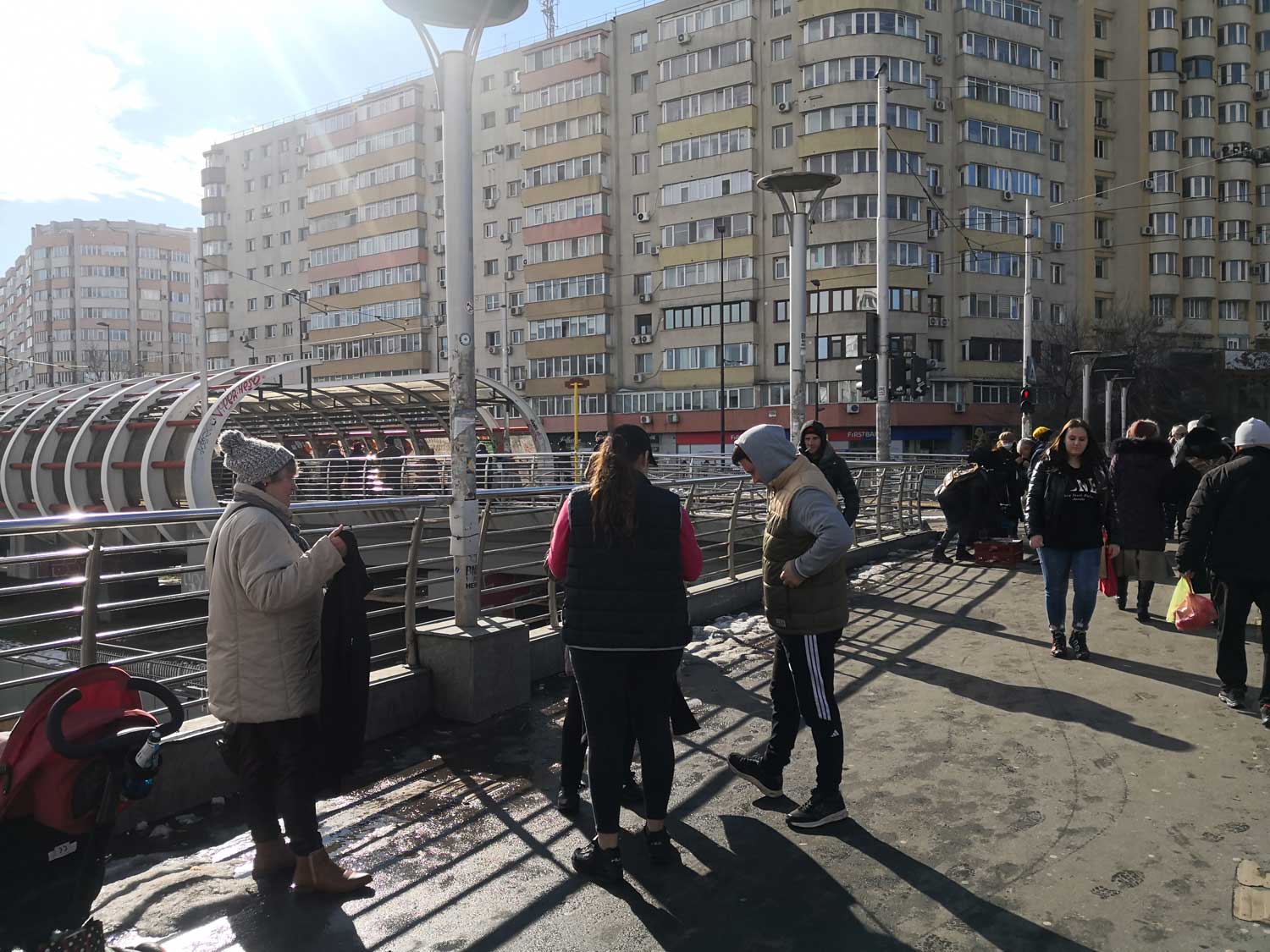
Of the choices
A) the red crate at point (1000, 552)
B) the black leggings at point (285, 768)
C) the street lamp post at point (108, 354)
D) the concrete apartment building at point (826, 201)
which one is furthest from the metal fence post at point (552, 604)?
the street lamp post at point (108, 354)

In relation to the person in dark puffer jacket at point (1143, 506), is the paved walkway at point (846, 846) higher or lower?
lower

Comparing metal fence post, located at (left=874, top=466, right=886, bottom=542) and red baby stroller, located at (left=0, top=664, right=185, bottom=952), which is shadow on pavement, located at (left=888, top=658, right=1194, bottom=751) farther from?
metal fence post, located at (left=874, top=466, right=886, bottom=542)

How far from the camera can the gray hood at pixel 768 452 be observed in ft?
14.6

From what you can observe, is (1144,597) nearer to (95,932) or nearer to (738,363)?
(95,932)

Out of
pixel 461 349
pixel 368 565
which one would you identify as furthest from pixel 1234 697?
pixel 368 565

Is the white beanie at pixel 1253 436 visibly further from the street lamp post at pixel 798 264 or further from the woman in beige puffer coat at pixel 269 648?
the street lamp post at pixel 798 264

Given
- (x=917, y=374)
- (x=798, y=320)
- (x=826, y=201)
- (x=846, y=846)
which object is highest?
(x=826, y=201)

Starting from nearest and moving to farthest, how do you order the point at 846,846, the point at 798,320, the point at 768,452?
the point at 846,846 < the point at 768,452 < the point at 798,320

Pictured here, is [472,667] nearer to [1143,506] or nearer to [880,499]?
[1143,506]

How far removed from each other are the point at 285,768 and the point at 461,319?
3.38 m

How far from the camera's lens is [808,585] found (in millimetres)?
4445

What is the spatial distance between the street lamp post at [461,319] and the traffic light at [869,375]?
1156 centimetres

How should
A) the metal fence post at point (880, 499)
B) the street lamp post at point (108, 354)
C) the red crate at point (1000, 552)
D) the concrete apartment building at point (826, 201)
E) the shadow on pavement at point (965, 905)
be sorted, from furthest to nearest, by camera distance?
the street lamp post at point (108, 354) → the concrete apartment building at point (826, 201) → the metal fence post at point (880, 499) → the red crate at point (1000, 552) → the shadow on pavement at point (965, 905)

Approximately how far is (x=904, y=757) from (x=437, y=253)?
6378cm
